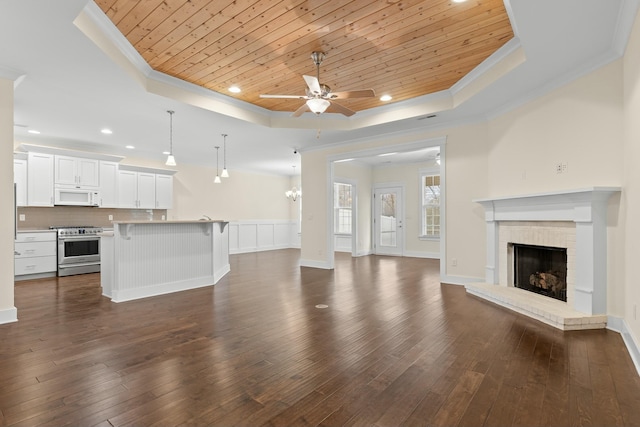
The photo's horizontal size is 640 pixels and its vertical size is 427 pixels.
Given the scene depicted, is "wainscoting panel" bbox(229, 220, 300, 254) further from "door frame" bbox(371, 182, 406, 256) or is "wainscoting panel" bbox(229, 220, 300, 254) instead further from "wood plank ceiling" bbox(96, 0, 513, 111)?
"wood plank ceiling" bbox(96, 0, 513, 111)

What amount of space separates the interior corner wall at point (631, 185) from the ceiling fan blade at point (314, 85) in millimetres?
2677

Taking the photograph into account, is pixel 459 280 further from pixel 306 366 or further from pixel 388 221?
pixel 388 221

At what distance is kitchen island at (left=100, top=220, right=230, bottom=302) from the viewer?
4434mm

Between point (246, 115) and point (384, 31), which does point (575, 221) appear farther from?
point (246, 115)

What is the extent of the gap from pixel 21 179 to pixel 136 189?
2.06 m

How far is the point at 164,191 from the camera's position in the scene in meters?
8.34

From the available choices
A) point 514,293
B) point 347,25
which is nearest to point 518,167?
point 514,293

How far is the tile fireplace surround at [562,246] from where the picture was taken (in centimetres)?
334

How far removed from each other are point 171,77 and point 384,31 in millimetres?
2841

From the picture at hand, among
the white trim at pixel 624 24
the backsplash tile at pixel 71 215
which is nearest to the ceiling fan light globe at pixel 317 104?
the white trim at pixel 624 24

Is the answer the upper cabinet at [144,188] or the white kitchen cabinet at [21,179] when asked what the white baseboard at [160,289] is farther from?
the upper cabinet at [144,188]

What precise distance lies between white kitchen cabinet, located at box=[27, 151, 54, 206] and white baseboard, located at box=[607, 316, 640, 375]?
349 inches

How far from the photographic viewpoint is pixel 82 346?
9.41 ft

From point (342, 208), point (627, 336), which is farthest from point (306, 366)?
point (342, 208)
